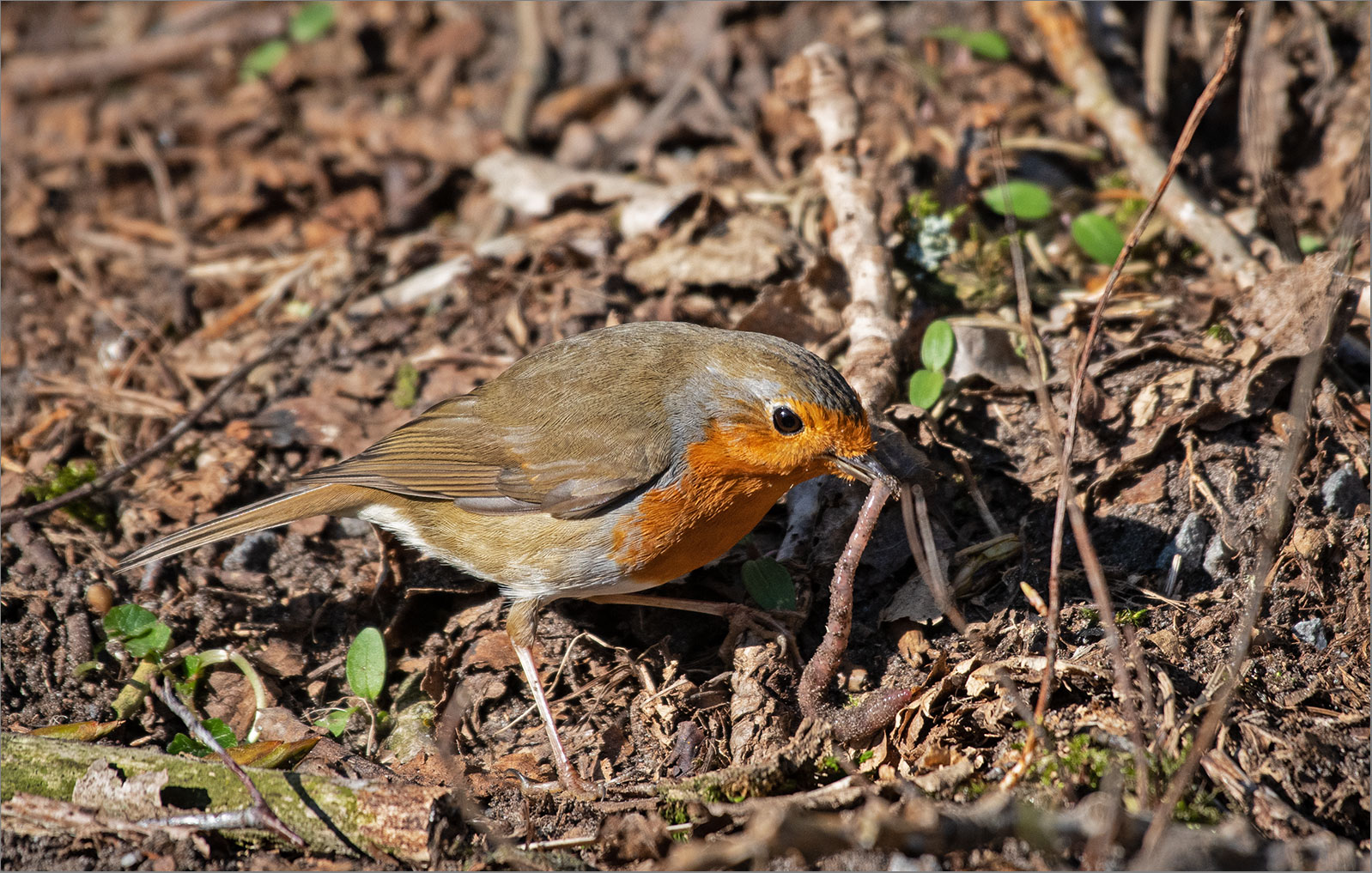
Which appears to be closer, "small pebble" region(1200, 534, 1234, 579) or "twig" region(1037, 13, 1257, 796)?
Result: "twig" region(1037, 13, 1257, 796)

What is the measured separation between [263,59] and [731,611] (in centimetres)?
571

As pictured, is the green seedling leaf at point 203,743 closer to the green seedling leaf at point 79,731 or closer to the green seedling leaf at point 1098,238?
the green seedling leaf at point 79,731

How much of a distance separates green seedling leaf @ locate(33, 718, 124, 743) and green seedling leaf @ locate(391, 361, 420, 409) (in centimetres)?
190

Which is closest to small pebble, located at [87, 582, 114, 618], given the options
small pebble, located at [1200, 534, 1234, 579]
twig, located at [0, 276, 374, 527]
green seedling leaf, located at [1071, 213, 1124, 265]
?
twig, located at [0, 276, 374, 527]

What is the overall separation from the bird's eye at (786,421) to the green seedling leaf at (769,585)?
0.62 metres

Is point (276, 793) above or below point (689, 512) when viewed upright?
below

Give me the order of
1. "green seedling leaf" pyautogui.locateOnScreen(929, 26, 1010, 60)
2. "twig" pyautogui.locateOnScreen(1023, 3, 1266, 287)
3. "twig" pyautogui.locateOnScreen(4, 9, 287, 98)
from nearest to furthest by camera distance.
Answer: "twig" pyautogui.locateOnScreen(1023, 3, 1266, 287)
"green seedling leaf" pyautogui.locateOnScreen(929, 26, 1010, 60)
"twig" pyautogui.locateOnScreen(4, 9, 287, 98)

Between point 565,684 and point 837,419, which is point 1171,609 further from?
point 565,684

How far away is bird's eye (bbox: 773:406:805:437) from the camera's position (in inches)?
138

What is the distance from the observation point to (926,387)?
13.8ft

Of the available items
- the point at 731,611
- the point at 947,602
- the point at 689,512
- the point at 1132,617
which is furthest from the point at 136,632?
the point at 1132,617

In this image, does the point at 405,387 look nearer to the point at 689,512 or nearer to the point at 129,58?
the point at 689,512

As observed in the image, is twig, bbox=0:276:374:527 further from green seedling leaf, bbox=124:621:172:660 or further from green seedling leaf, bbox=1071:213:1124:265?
green seedling leaf, bbox=1071:213:1124:265

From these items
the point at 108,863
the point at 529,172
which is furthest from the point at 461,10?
the point at 108,863
